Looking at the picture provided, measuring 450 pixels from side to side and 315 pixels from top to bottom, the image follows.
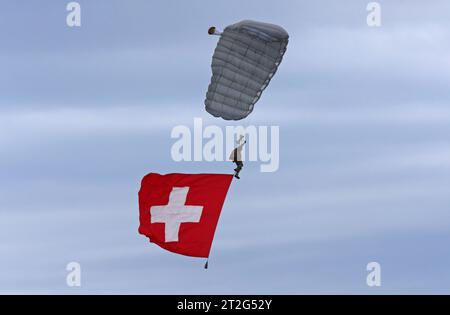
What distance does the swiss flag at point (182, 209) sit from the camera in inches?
1160

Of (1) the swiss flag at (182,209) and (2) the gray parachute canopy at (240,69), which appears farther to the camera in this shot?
(1) the swiss flag at (182,209)

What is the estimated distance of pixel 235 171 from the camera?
27578 mm

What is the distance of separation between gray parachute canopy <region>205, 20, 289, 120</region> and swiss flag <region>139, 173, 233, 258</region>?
3376 mm

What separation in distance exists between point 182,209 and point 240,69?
16.6ft

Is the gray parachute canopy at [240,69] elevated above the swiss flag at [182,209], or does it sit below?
above

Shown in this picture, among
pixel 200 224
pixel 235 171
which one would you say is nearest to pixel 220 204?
pixel 200 224

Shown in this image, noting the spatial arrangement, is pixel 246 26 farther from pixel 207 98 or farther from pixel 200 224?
pixel 200 224

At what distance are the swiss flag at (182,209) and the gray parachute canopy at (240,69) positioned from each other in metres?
3.38

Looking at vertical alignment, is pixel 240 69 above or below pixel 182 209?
above

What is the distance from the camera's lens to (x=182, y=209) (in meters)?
30.2
